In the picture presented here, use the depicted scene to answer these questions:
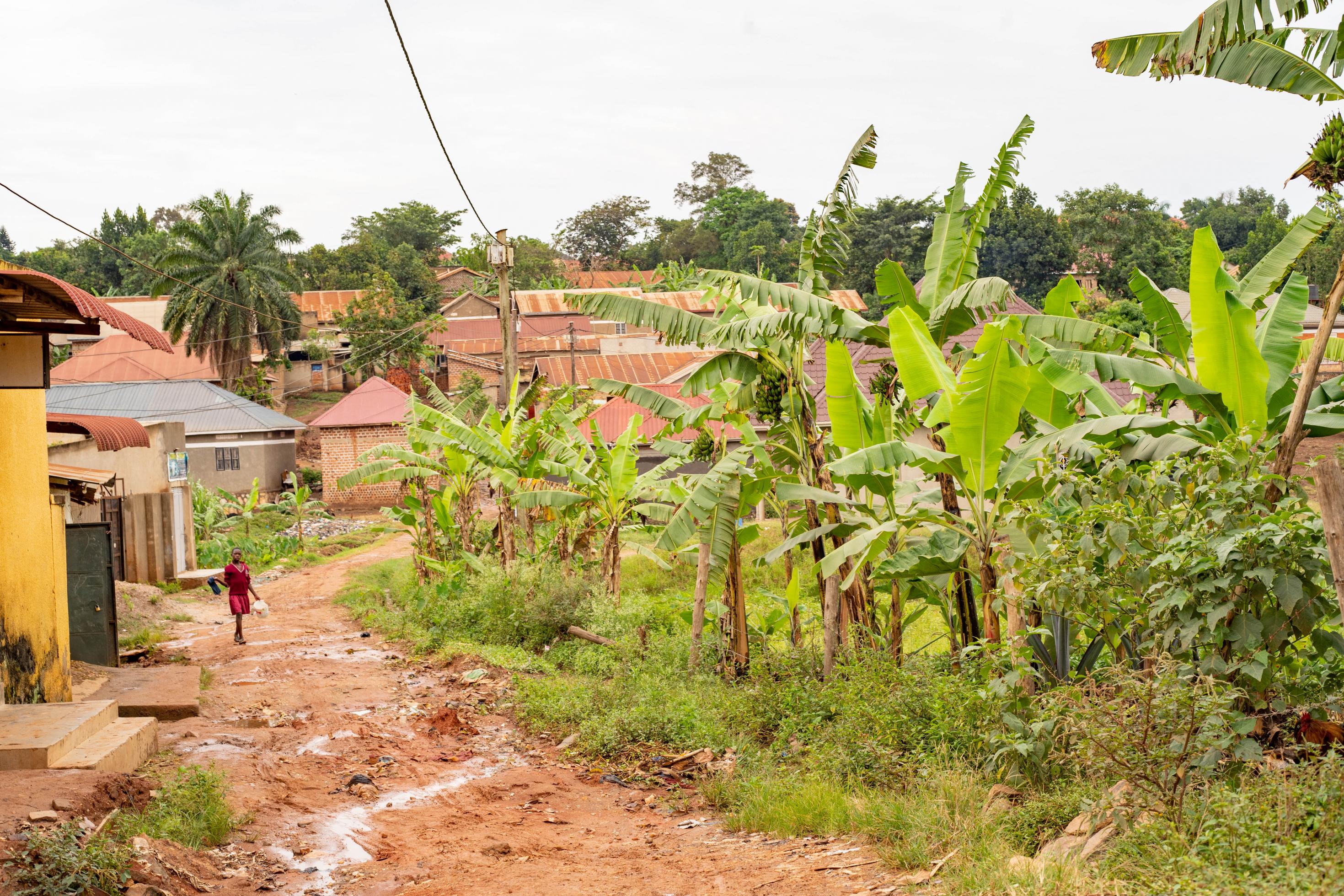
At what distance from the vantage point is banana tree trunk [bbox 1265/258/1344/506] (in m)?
5.11

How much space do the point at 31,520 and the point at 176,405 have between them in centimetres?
2497

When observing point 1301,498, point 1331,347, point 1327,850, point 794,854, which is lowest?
point 794,854

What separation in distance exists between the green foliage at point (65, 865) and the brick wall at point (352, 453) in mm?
28914

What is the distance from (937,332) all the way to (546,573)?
6842 mm

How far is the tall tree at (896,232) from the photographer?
43.5 metres

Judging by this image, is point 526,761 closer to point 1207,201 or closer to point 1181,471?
point 1181,471

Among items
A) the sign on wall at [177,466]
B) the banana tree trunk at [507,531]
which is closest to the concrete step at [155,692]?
the banana tree trunk at [507,531]

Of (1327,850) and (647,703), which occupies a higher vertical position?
(1327,850)

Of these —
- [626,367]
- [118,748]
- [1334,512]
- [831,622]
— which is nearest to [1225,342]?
[1334,512]

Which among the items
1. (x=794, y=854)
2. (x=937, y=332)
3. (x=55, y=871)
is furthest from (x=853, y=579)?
(x=55, y=871)

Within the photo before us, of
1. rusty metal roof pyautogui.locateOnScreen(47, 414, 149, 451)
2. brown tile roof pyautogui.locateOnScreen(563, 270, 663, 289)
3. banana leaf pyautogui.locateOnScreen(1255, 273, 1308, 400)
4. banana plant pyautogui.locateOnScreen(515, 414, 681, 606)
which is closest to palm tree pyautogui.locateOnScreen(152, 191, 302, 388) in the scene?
brown tile roof pyautogui.locateOnScreen(563, 270, 663, 289)

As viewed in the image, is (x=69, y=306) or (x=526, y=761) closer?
(x=69, y=306)

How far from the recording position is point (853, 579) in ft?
27.0

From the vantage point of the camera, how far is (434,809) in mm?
7398
